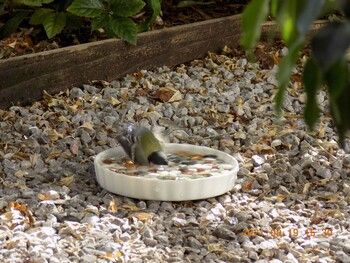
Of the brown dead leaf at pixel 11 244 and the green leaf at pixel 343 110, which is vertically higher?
the green leaf at pixel 343 110

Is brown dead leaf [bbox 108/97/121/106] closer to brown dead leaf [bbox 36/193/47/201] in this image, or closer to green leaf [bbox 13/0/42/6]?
green leaf [bbox 13/0/42/6]

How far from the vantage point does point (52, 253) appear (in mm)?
1887

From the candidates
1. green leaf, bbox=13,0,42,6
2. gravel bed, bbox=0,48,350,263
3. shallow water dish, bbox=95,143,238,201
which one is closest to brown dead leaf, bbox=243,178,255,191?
gravel bed, bbox=0,48,350,263

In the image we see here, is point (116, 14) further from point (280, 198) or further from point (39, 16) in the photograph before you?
point (280, 198)

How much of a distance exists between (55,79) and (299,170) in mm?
1215

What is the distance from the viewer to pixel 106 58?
139 inches

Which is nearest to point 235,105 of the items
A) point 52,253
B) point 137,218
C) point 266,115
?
point 266,115

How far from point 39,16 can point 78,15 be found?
0.26m

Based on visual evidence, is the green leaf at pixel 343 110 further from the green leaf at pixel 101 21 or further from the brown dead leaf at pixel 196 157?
the green leaf at pixel 101 21

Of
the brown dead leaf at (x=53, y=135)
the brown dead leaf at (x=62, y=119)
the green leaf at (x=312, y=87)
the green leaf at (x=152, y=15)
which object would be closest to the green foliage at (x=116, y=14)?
the green leaf at (x=152, y=15)

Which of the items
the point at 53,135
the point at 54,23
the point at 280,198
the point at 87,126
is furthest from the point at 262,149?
the point at 54,23

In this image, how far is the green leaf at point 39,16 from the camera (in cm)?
365

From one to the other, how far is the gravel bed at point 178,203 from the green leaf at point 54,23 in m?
0.36

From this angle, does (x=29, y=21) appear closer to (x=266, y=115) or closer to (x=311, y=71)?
(x=266, y=115)
